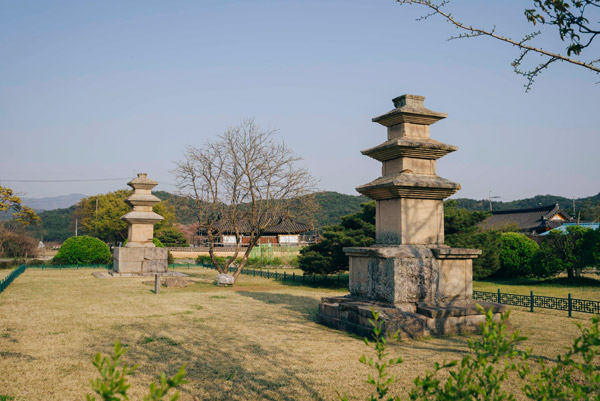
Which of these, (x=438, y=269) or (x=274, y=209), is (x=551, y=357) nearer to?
(x=438, y=269)

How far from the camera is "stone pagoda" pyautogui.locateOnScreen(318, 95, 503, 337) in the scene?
312 inches

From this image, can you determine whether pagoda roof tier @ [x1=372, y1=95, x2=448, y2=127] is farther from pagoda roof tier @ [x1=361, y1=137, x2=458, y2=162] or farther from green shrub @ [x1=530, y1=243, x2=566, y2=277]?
green shrub @ [x1=530, y1=243, x2=566, y2=277]

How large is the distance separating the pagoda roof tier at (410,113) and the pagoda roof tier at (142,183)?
13588 mm

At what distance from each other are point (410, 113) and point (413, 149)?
0.76 m

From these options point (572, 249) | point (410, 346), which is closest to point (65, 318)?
point (410, 346)

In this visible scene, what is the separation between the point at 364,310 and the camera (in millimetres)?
7656

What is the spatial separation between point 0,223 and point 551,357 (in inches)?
1535

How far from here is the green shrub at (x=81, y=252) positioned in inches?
938

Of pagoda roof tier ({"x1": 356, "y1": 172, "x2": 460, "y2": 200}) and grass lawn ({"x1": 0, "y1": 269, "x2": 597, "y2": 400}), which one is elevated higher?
pagoda roof tier ({"x1": 356, "y1": 172, "x2": 460, "y2": 200})

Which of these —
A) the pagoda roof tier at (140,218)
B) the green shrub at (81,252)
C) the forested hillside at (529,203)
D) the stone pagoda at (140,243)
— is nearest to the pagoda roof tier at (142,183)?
the stone pagoda at (140,243)

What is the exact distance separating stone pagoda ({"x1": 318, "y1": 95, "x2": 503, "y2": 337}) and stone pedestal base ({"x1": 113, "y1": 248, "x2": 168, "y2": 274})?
12139 mm

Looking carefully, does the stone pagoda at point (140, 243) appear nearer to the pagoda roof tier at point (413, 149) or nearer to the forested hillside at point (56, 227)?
the pagoda roof tier at point (413, 149)

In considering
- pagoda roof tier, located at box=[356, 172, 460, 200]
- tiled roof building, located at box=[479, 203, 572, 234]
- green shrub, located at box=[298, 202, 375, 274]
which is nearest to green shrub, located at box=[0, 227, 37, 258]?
green shrub, located at box=[298, 202, 375, 274]

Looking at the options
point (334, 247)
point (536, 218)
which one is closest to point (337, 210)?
point (536, 218)
